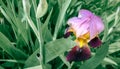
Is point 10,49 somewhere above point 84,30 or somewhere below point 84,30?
below

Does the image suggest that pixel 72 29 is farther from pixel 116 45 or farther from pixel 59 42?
pixel 116 45

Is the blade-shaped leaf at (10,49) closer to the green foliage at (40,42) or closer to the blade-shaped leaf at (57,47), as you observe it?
the green foliage at (40,42)

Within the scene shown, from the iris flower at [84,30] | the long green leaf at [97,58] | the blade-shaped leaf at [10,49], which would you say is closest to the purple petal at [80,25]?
the iris flower at [84,30]

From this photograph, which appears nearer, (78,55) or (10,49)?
(78,55)

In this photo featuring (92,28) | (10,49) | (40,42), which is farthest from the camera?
(10,49)

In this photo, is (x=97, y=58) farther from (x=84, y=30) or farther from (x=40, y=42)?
(x=40, y=42)

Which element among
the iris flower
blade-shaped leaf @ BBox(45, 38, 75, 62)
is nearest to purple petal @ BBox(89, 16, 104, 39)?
the iris flower

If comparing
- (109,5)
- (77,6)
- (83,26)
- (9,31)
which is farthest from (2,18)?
(109,5)

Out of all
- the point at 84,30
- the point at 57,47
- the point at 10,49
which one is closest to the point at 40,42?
the point at 57,47
